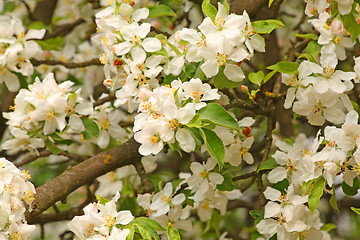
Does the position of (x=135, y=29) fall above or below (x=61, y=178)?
above

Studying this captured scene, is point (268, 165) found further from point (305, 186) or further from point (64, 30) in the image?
point (64, 30)

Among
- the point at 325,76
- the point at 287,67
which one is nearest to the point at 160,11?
the point at 287,67

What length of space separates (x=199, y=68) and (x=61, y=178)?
1.76 ft

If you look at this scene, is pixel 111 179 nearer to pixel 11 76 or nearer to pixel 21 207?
pixel 11 76

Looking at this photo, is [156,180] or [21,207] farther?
[156,180]

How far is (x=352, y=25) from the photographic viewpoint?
177 centimetres

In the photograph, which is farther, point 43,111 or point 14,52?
point 14,52

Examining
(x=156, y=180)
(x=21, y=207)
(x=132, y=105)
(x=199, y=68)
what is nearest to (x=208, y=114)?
(x=199, y=68)

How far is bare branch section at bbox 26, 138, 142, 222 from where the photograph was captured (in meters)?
1.80

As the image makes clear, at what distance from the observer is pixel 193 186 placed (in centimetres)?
196

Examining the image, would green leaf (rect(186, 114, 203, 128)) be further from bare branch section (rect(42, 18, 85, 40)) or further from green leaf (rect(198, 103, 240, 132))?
bare branch section (rect(42, 18, 85, 40))

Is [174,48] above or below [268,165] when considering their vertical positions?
above

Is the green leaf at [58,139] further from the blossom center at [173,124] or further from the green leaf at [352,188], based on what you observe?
the green leaf at [352,188]

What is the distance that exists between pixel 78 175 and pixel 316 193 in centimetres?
73
